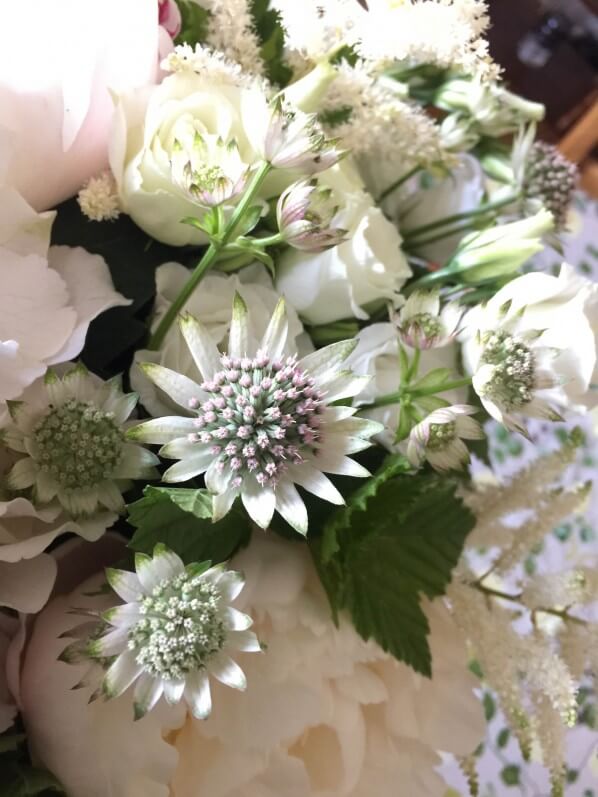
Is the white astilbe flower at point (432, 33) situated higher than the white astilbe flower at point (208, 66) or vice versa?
the white astilbe flower at point (432, 33)

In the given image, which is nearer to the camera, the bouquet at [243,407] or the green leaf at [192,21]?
the bouquet at [243,407]

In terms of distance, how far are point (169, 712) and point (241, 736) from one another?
0.04m

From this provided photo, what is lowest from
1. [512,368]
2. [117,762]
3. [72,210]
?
[117,762]

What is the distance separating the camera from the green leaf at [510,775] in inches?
28.7

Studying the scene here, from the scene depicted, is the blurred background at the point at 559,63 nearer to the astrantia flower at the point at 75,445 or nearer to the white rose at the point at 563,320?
the white rose at the point at 563,320

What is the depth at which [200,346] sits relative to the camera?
1.12 feet

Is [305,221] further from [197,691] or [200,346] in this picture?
[197,691]

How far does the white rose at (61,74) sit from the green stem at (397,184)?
226mm

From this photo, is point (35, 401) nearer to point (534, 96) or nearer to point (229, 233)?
point (229, 233)

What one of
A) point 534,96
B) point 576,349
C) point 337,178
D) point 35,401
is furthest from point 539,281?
point 534,96

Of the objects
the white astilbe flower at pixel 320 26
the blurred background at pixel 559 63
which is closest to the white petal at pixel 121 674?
the white astilbe flower at pixel 320 26

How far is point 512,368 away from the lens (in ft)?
1.15

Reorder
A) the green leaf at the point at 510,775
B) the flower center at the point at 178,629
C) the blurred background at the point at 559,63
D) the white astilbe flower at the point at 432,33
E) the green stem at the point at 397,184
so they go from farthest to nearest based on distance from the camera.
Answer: the blurred background at the point at 559,63
the green leaf at the point at 510,775
the green stem at the point at 397,184
the white astilbe flower at the point at 432,33
the flower center at the point at 178,629

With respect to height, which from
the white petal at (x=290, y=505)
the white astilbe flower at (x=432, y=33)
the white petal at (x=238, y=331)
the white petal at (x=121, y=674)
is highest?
the white astilbe flower at (x=432, y=33)
